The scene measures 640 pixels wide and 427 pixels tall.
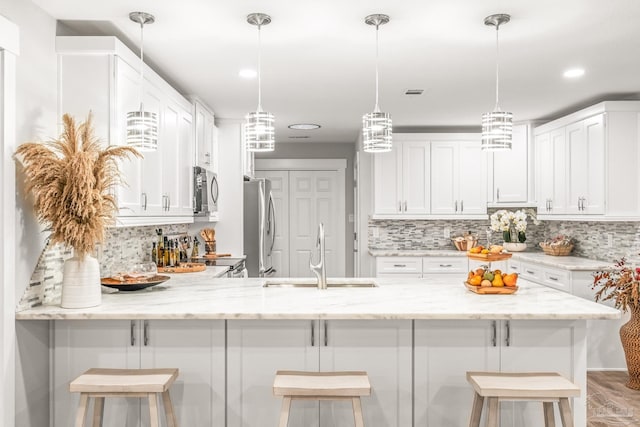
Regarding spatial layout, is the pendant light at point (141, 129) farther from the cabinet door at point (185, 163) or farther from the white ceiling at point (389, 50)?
the cabinet door at point (185, 163)

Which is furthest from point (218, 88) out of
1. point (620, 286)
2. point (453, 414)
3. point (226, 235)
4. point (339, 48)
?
point (620, 286)

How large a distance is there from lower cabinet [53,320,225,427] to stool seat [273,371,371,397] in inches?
18.6

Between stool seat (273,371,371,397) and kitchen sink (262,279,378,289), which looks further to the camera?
kitchen sink (262,279,378,289)

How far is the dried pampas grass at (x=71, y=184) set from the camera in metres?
2.41

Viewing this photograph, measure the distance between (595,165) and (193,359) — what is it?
380cm

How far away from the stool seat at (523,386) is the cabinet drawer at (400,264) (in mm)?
3527

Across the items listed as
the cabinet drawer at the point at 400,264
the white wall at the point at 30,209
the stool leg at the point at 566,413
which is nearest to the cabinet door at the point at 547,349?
the stool leg at the point at 566,413

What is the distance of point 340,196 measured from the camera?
755 centimetres

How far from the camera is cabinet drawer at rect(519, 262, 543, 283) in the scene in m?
5.11

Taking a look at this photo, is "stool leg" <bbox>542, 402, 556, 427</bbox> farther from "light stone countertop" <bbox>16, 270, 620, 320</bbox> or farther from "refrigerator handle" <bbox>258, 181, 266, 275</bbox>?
"refrigerator handle" <bbox>258, 181, 266, 275</bbox>

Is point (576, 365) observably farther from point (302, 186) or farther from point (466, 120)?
point (302, 186)

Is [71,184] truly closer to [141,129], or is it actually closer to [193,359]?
[141,129]

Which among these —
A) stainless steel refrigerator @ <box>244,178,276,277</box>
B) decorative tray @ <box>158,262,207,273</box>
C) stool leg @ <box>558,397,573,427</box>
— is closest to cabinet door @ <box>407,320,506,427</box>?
stool leg @ <box>558,397,573,427</box>

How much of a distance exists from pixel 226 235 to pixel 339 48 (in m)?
2.90
